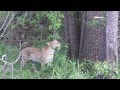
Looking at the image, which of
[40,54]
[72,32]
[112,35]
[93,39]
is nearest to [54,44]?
[40,54]

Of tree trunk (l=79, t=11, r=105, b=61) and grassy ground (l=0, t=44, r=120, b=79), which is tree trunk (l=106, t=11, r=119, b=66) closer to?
grassy ground (l=0, t=44, r=120, b=79)

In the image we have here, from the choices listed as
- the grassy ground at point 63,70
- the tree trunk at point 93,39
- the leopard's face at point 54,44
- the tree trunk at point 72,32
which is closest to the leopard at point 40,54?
the leopard's face at point 54,44

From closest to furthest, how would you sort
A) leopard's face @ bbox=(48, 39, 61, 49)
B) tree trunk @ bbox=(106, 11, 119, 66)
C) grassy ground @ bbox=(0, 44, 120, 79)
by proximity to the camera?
1. grassy ground @ bbox=(0, 44, 120, 79)
2. tree trunk @ bbox=(106, 11, 119, 66)
3. leopard's face @ bbox=(48, 39, 61, 49)

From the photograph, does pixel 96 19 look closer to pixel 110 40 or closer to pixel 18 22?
pixel 110 40

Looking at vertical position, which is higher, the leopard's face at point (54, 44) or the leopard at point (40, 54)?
the leopard's face at point (54, 44)

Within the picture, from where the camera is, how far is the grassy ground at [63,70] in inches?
183

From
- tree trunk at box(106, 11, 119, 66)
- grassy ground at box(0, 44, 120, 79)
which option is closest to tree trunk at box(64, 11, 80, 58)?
grassy ground at box(0, 44, 120, 79)

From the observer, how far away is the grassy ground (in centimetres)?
464

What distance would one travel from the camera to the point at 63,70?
5.79m

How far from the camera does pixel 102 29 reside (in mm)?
7809

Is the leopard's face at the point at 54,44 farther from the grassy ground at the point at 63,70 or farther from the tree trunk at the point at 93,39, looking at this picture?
the tree trunk at the point at 93,39

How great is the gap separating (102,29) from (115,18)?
1777mm

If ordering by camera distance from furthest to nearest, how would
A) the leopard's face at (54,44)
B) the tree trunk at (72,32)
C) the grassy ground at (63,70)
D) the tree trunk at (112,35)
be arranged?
1. the tree trunk at (72,32)
2. the leopard's face at (54,44)
3. the tree trunk at (112,35)
4. the grassy ground at (63,70)
